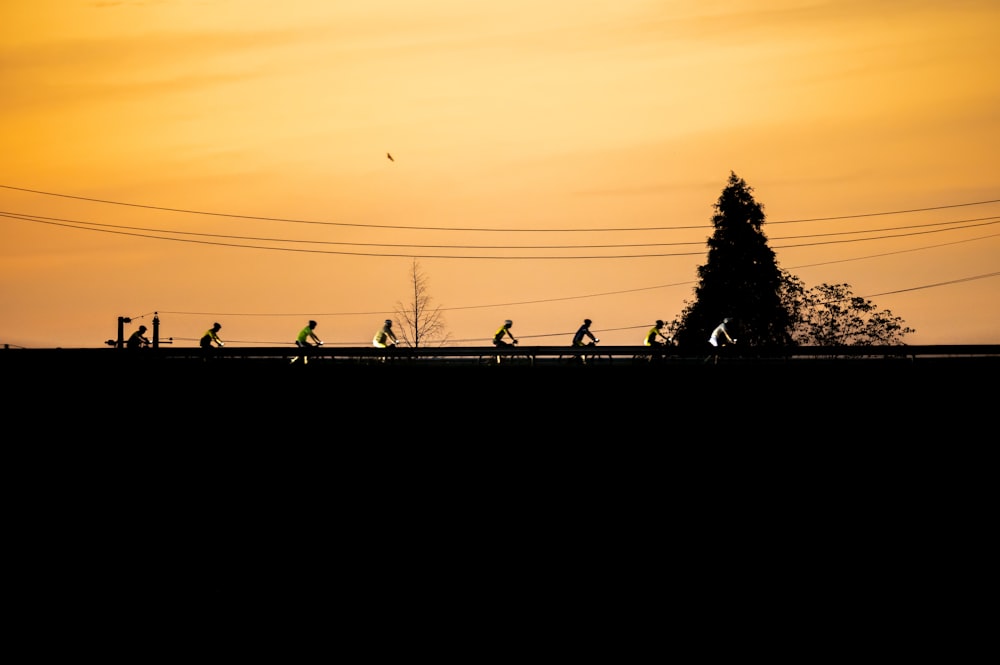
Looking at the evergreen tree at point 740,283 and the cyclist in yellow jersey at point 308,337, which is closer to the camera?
the cyclist in yellow jersey at point 308,337

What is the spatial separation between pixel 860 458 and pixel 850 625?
27.6 ft

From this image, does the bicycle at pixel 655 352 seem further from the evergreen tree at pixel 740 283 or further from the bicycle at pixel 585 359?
the evergreen tree at pixel 740 283

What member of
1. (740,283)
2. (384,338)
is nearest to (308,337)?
(384,338)

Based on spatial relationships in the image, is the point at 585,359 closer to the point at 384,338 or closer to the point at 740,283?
the point at 384,338

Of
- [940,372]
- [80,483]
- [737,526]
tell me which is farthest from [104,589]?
[940,372]

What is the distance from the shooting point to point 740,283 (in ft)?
280

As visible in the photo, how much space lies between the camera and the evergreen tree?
83875 mm

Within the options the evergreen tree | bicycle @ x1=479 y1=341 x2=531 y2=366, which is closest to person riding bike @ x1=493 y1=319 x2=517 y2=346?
bicycle @ x1=479 y1=341 x2=531 y2=366

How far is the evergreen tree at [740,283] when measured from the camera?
83.9 metres

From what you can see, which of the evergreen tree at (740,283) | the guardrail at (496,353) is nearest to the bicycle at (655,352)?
the guardrail at (496,353)

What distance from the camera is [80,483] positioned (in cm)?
3284

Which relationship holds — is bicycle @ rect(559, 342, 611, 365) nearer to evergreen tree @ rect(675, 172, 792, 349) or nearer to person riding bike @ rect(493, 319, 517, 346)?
person riding bike @ rect(493, 319, 517, 346)

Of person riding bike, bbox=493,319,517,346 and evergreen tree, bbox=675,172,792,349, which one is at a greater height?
evergreen tree, bbox=675,172,792,349

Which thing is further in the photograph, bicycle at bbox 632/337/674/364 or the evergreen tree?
the evergreen tree
